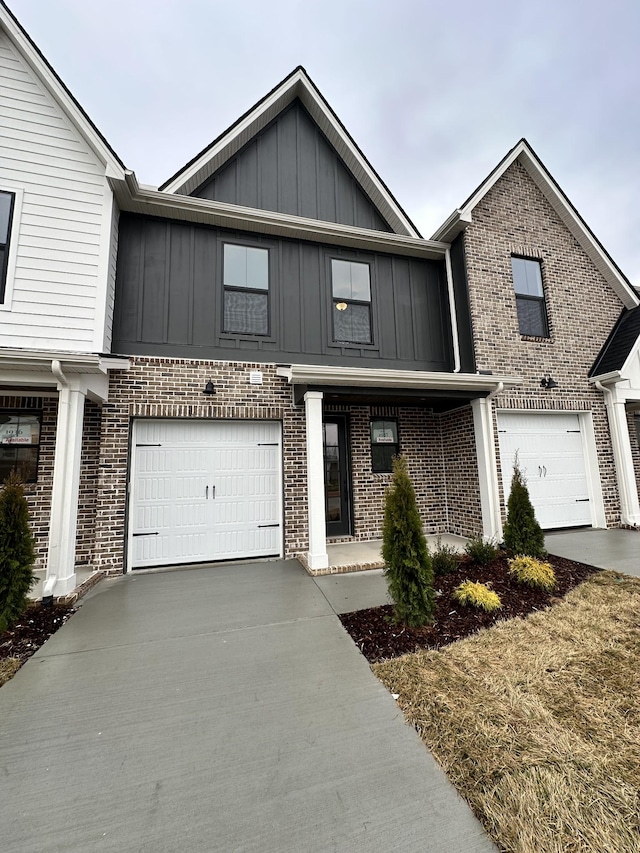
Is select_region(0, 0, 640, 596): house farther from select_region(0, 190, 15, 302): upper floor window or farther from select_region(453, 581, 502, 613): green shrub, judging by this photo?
select_region(453, 581, 502, 613): green shrub

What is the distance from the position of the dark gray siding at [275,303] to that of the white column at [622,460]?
368 centimetres

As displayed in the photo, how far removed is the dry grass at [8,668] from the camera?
2818mm

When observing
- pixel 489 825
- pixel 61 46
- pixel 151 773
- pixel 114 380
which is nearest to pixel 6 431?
pixel 114 380

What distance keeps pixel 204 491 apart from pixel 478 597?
407cm

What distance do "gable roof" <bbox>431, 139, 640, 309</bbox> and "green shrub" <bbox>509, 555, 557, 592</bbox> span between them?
19.9ft

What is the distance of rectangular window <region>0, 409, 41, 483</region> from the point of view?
5.33 metres

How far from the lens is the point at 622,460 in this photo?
292 inches

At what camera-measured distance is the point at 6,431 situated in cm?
537

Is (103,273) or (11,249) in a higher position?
(11,249)

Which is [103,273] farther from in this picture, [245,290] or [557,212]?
[557,212]

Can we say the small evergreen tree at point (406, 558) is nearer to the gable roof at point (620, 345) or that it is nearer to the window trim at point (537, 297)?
the window trim at point (537, 297)

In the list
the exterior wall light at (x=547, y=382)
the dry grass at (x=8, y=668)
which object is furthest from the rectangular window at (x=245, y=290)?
the exterior wall light at (x=547, y=382)

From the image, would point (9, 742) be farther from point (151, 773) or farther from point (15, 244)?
point (15, 244)

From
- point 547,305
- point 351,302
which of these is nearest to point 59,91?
point 351,302
